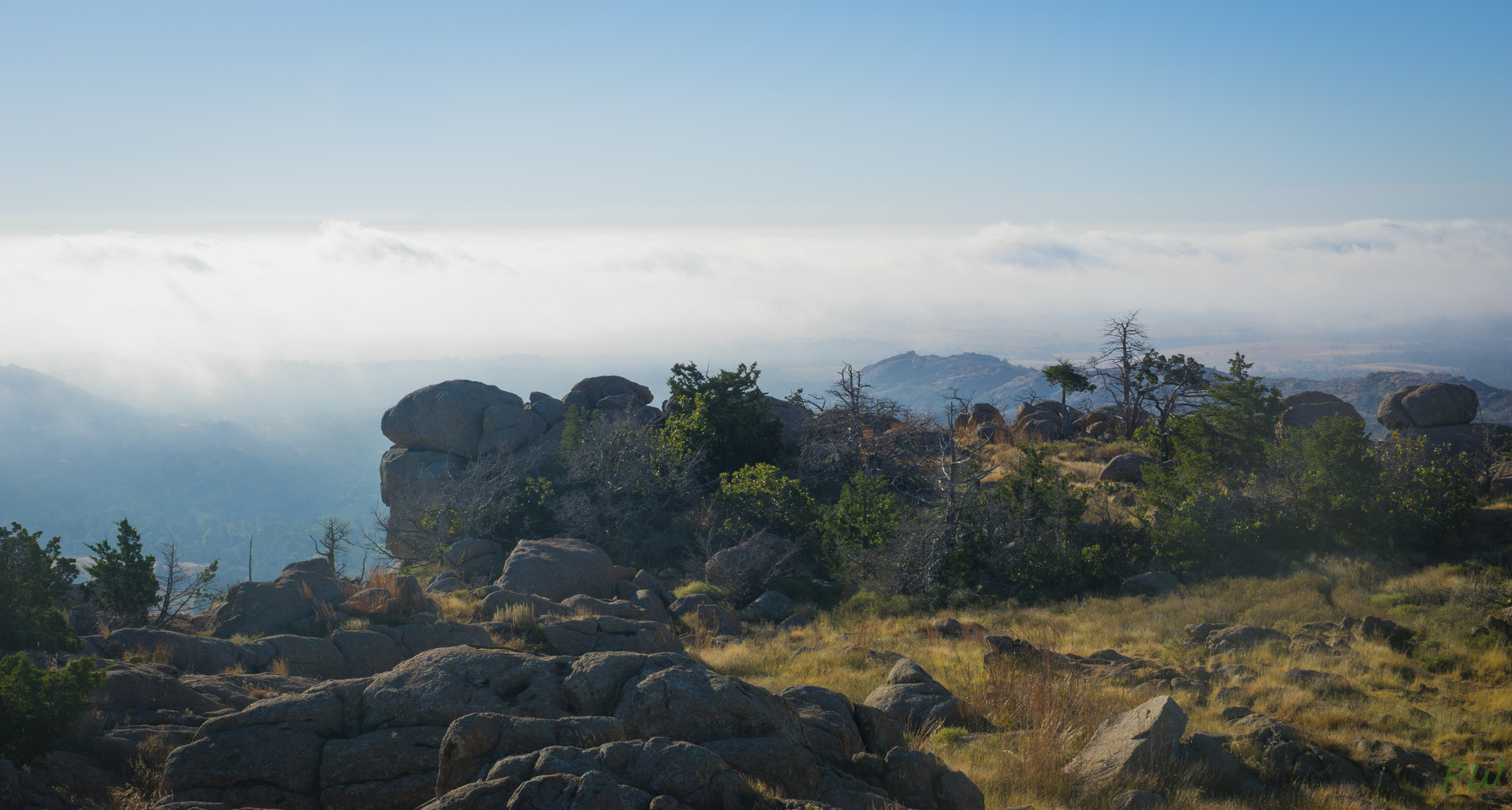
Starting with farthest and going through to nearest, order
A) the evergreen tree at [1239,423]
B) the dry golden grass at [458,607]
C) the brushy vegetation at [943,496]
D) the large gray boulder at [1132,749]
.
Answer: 1. the evergreen tree at [1239,423]
2. the brushy vegetation at [943,496]
3. the dry golden grass at [458,607]
4. the large gray boulder at [1132,749]

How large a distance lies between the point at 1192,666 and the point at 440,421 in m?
27.9

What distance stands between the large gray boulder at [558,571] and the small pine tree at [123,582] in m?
7.07

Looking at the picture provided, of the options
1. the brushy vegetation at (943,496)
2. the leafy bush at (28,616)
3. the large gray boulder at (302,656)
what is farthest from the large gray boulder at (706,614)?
the leafy bush at (28,616)

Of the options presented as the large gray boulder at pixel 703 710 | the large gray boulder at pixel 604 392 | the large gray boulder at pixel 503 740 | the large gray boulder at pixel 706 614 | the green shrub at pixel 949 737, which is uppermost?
the large gray boulder at pixel 604 392

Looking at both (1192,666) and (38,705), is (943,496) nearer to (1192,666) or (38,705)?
(1192,666)

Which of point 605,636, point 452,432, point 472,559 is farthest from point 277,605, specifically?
point 452,432

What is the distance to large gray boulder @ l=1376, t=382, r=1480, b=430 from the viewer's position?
102 ft

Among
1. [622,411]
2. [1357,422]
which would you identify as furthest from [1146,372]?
[622,411]

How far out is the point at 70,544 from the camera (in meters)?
174

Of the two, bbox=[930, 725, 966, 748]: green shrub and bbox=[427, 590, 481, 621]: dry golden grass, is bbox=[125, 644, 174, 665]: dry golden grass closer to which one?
bbox=[427, 590, 481, 621]: dry golden grass

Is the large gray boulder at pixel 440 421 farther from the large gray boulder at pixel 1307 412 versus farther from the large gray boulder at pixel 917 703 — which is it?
the large gray boulder at pixel 1307 412

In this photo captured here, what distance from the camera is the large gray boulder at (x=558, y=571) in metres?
19.2

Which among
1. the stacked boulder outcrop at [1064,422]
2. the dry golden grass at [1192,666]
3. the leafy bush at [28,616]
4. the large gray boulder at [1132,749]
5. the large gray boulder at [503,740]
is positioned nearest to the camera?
the large gray boulder at [503,740]

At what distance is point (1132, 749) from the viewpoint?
8172 millimetres
